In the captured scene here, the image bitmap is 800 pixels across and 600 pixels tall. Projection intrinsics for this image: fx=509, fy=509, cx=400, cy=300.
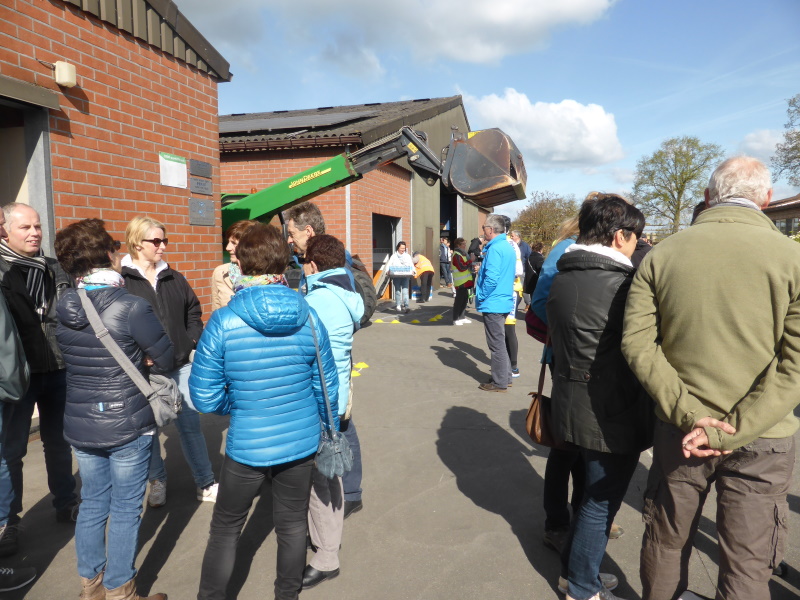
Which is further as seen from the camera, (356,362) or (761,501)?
(356,362)

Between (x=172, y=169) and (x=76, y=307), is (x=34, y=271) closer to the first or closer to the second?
(x=76, y=307)

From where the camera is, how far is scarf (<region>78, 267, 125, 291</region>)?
236 cm

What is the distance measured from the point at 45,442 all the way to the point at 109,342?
1404mm

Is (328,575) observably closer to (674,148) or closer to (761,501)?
(761,501)

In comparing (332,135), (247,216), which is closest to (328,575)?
(247,216)

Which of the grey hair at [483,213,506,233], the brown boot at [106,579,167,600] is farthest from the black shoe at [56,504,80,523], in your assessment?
the grey hair at [483,213,506,233]

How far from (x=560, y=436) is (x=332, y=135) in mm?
9347

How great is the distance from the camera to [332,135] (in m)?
10.6

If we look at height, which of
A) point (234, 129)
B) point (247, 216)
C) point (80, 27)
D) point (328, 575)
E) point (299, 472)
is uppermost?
point (234, 129)

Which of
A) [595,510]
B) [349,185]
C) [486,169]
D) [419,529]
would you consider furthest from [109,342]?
[349,185]

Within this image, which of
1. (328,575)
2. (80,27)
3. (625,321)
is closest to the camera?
(625,321)

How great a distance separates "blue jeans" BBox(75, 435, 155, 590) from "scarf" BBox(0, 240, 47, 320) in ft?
3.55

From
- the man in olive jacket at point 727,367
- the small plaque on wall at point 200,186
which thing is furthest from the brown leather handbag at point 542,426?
the small plaque on wall at point 200,186

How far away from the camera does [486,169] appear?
5250 millimetres
